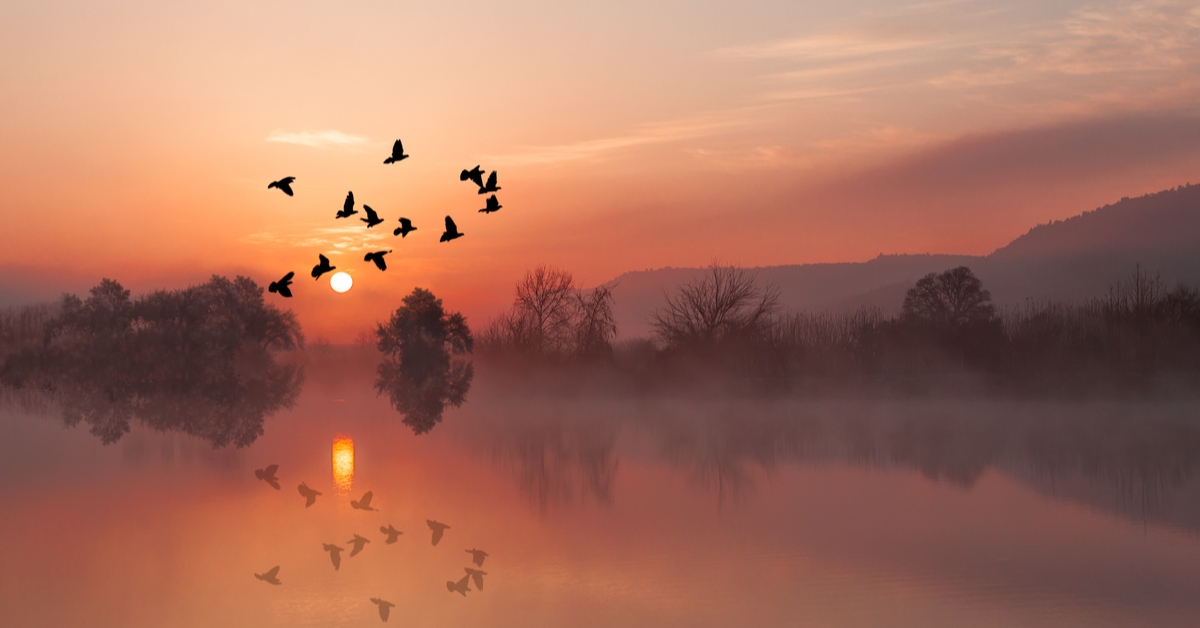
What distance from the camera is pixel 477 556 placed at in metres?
12.4

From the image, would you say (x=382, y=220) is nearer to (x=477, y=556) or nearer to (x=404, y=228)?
(x=404, y=228)

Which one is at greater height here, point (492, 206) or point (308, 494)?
point (492, 206)

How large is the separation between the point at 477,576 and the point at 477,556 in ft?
3.41

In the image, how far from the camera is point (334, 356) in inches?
→ 2240

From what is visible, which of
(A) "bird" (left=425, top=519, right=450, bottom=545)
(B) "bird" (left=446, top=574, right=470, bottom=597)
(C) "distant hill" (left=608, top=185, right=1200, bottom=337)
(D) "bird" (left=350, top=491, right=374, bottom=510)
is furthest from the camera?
(C) "distant hill" (left=608, top=185, right=1200, bottom=337)

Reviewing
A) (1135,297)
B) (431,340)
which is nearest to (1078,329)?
(1135,297)

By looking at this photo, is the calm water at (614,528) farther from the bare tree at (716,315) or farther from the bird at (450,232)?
the bare tree at (716,315)

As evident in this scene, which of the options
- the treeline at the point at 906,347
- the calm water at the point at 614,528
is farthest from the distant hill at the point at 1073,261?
the calm water at the point at 614,528

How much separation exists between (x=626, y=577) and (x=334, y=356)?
158 ft

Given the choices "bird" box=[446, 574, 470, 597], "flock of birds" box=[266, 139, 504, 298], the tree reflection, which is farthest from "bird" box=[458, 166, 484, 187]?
the tree reflection

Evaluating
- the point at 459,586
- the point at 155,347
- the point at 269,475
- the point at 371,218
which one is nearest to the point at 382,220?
the point at 371,218

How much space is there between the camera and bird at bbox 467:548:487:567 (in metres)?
12.0

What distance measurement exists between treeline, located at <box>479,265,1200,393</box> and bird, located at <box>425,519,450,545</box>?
91.2 feet

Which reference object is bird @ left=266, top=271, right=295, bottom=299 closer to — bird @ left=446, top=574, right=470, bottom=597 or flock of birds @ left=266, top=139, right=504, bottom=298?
flock of birds @ left=266, top=139, right=504, bottom=298
